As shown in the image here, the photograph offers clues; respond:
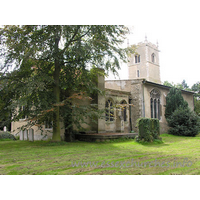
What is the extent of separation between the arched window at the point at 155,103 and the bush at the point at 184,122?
191 centimetres

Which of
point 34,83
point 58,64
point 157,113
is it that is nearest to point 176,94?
point 157,113

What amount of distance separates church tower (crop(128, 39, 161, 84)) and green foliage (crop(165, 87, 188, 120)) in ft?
115

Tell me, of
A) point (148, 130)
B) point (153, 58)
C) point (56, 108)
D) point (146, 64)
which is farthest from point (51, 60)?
point (153, 58)

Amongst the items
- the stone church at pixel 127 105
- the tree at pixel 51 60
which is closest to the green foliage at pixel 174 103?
the stone church at pixel 127 105

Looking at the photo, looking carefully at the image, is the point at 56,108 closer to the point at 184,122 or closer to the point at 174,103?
the point at 184,122

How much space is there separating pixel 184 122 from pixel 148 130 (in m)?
9.10

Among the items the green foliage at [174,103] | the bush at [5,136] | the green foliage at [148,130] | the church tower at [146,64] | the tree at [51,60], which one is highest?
the church tower at [146,64]

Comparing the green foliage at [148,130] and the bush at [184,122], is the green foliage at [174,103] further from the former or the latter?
the green foliage at [148,130]

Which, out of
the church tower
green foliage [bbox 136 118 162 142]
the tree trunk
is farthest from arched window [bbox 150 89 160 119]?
the church tower

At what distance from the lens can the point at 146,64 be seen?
5716cm

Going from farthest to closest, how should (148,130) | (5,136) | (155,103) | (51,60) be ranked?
(155,103) → (5,136) → (51,60) → (148,130)

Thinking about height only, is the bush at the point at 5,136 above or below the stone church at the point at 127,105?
below

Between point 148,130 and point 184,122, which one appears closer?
point 148,130

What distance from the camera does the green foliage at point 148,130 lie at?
1209 centimetres
